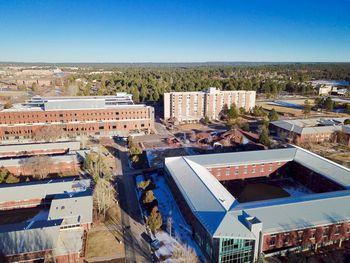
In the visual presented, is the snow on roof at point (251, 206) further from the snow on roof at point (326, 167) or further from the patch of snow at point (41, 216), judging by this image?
the patch of snow at point (41, 216)

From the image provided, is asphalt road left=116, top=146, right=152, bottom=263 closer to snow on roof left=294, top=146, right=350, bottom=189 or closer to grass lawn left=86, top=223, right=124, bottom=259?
grass lawn left=86, top=223, right=124, bottom=259

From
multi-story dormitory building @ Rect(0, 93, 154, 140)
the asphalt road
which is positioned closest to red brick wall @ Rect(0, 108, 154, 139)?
multi-story dormitory building @ Rect(0, 93, 154, 140)

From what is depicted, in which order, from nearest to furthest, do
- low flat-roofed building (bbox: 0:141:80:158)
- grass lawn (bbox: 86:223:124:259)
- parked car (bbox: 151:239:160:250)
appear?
grass lawn (bbox: 86:223:124:259) < parked car (bbox: 151:239:160:250) < low flat-roofed building (bbox: 0:141:80:158)

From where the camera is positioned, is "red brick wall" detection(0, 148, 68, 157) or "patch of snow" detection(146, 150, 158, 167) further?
"red brick wall" detection(0, 148, 68, 157)

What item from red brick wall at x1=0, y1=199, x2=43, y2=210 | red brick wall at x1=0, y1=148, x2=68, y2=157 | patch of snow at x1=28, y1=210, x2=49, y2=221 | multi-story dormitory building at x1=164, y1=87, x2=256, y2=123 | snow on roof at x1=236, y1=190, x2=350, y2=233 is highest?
multi-story dormitory building at x1=164, y1=87, x2=256, y2=123

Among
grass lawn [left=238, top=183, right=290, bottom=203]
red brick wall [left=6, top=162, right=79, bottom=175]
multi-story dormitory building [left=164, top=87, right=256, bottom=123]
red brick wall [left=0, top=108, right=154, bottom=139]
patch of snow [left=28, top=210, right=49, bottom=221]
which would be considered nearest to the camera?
patch of snow [left=28, top=210, right=49, bottom=221]

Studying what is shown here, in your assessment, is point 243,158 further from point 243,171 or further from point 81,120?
point 81,120

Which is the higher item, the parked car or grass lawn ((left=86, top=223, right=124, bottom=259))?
the parked car

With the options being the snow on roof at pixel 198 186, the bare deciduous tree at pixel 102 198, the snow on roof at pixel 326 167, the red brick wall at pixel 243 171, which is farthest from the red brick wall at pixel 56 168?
the snow on roof at pixel 326 167
